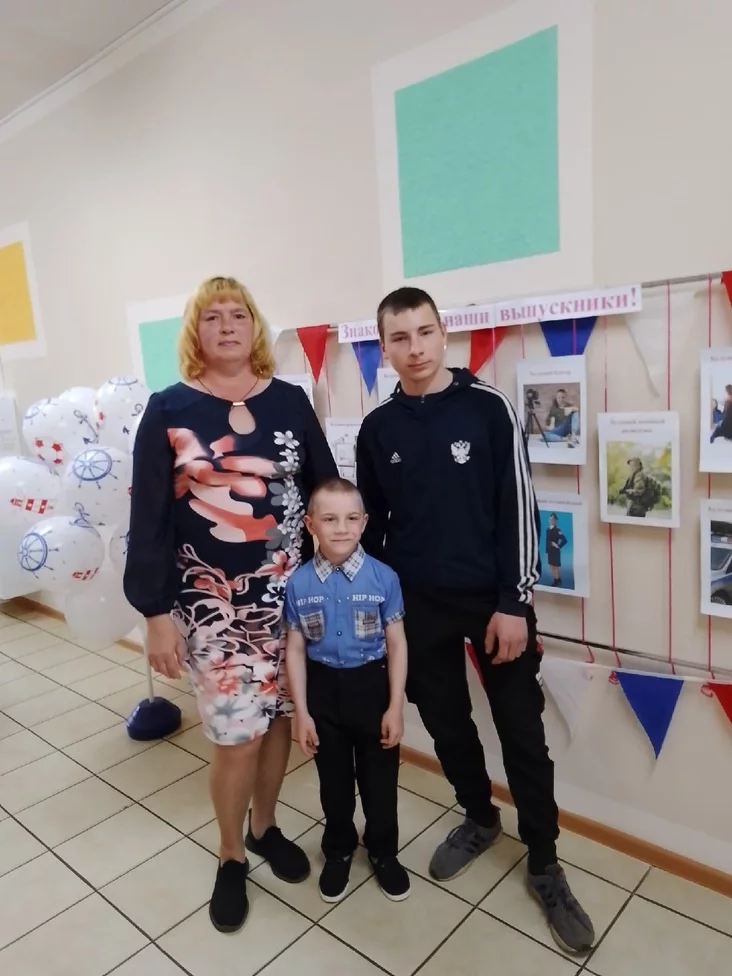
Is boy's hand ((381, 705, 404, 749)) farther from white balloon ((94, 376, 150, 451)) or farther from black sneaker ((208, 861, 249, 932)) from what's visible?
white balloon ((94, 376, 150, 451))

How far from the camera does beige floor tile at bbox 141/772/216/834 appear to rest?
6.92 feet

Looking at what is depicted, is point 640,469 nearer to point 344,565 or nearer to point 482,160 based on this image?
point 344,565

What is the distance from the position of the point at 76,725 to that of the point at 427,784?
1.40 m

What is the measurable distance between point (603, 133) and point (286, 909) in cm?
192

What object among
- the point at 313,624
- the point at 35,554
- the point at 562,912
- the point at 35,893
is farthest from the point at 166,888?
the point at 35,554

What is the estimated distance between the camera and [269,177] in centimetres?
230

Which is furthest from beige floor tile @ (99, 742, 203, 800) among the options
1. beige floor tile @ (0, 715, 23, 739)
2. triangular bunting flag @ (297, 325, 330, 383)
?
triangular bunting flag @ (297, 325, 330, 383)

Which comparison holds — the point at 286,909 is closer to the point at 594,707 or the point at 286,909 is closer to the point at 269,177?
the point at 594,707

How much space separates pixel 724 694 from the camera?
1.61 meters

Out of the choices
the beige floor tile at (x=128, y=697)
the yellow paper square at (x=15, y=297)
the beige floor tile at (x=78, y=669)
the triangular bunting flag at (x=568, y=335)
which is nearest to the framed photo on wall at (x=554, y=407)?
the triangular bunting flag at (x=568, y=335)

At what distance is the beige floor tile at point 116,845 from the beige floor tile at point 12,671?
53.1 inches

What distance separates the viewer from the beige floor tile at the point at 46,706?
2.84m

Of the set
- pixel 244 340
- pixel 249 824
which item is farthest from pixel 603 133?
→ pixel 249 824

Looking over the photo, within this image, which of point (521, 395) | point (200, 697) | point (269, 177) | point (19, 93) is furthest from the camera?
point (19, 93)
